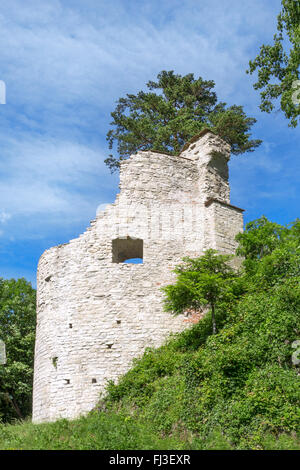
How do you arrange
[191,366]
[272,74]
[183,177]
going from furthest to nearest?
[183,177] < [272,74] < [191,366]

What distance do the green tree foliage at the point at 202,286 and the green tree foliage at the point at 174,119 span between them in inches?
450

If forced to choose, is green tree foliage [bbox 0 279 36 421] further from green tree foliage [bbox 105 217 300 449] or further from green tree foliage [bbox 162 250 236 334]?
green tree foliage [bbox 162 250 236 334]

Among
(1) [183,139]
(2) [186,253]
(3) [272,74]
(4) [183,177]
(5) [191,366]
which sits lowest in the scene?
(5) [191,366]

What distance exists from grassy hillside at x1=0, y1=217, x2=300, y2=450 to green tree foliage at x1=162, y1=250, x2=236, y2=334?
1.19ft

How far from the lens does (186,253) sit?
15.2 metres

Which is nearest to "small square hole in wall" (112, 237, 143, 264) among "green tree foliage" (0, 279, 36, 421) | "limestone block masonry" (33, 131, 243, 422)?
"limestone block masonry" (33, 131, 243, 422)

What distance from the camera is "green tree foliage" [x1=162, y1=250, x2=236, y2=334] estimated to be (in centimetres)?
1153

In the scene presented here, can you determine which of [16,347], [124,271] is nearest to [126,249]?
[124,271]

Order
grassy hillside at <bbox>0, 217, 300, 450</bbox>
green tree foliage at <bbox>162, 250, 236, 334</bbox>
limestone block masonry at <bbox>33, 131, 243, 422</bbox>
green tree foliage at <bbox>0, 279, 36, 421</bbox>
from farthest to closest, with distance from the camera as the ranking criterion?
green tree foliage at <bbox>0, 279, 36, 421</bbox>, limestone block masonry at <bbox>33, 131, 243, 422</bbox>, green tree foliage at <bbox>162, 250, 236, 334</bbox>, grassy hillside at <bbox>0, 217, 300, 450</bbox>

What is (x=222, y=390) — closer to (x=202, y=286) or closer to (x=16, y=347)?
(x=202, y=286)

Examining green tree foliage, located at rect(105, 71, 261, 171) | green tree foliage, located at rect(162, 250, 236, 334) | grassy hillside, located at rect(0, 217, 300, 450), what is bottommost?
grassy hillside, located at rect(0, 217, 300, 450)

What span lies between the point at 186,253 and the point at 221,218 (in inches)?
70.7
